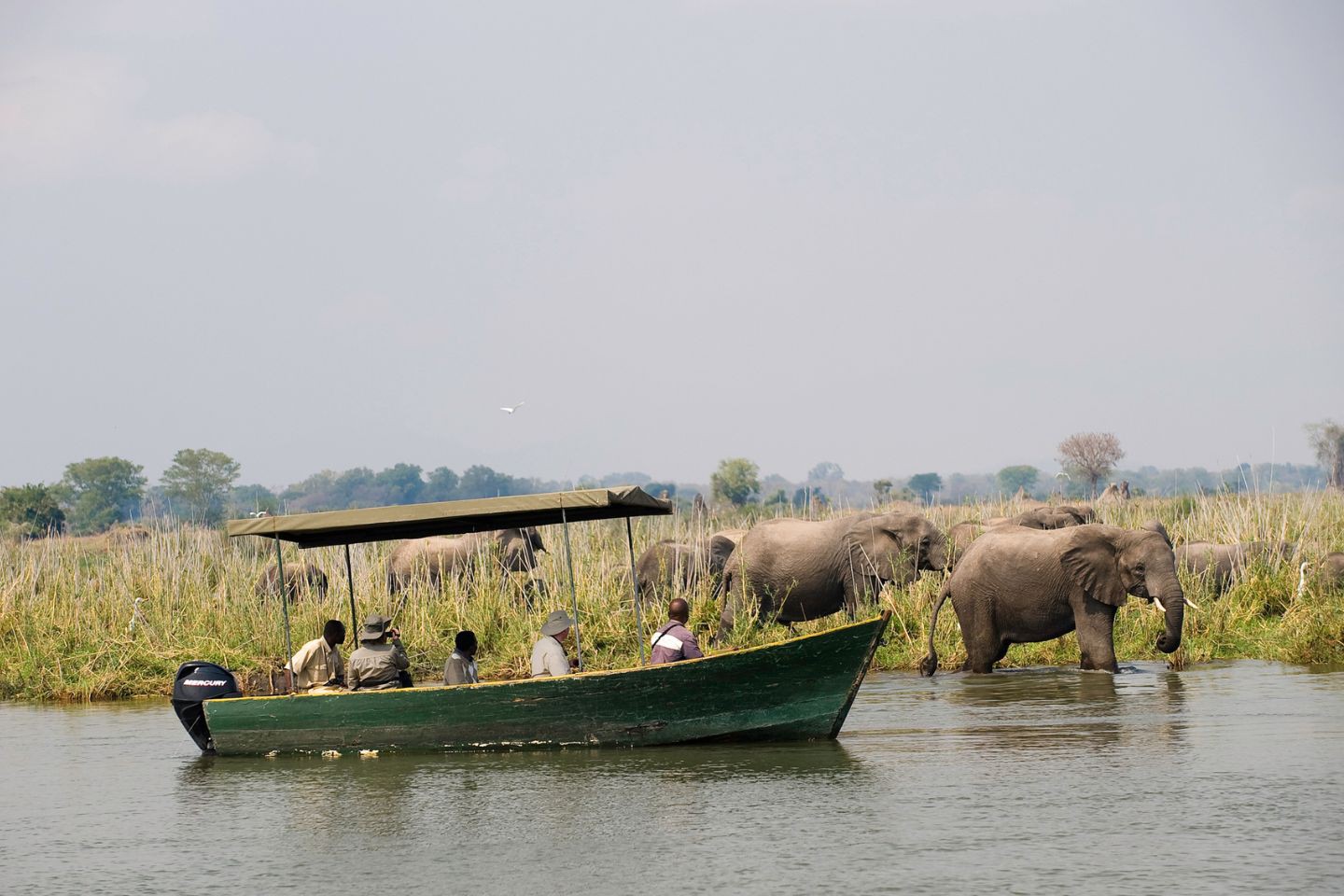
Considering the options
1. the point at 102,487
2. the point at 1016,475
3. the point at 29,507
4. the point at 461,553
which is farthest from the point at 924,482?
the point at 461,553

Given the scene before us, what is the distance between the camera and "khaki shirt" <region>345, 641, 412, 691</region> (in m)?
15.1

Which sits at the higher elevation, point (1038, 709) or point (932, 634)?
point (932, 634)

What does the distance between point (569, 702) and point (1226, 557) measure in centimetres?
1107

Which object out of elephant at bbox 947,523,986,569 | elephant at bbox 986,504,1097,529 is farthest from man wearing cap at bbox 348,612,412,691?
elephant at bbox 986,504,1097,529

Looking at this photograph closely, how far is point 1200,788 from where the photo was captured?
456 inches

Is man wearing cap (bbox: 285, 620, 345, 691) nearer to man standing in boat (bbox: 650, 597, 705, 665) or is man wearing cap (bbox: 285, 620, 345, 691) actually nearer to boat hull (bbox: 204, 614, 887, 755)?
boat hull (bbox: 204, 614, 887, 755)

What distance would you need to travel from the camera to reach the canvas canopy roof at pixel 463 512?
14.3 meters

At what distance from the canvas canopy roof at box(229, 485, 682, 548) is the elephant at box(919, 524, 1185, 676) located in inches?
189

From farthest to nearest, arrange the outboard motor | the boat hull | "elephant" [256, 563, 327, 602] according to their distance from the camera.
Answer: "elephant" [256, 563, 327, 602] < the outboard motor < the boat hull

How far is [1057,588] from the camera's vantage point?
1822 centimetres

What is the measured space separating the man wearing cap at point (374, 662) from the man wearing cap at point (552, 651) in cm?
125

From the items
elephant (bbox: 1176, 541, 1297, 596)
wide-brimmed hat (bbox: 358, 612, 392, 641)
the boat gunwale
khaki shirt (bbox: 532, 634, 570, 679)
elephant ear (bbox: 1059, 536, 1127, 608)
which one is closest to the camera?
the boat gunwale

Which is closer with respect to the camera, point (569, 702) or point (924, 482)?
point (569, 702)

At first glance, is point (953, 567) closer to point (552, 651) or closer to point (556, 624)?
point (556, 624)
